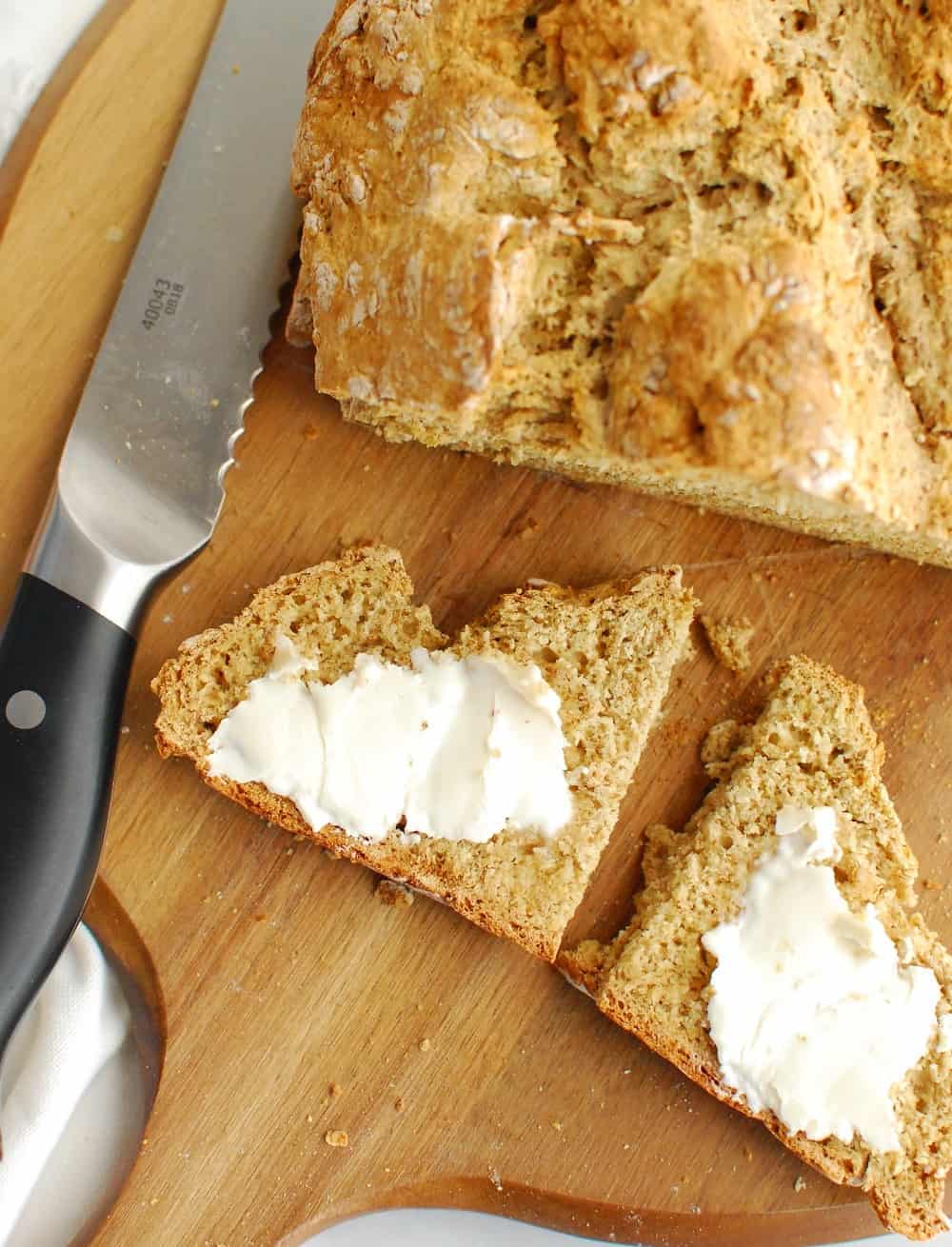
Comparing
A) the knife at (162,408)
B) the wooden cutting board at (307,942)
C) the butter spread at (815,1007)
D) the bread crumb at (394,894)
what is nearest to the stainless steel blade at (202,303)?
the knife at (162,408)

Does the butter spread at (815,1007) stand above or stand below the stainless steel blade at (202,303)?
below

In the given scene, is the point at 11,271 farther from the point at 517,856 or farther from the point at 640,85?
the point at 517,856

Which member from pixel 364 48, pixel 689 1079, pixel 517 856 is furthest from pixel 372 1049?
pixel 364 48

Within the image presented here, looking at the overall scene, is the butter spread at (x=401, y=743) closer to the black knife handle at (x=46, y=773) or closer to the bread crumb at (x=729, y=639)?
the black knife handle at (x=46, y=773)

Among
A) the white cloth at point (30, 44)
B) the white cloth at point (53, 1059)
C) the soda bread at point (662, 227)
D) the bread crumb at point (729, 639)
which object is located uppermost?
the soda bread at point (662, 227)

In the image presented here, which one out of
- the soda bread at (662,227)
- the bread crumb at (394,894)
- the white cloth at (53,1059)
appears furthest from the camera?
the white cloth at (53,1059)

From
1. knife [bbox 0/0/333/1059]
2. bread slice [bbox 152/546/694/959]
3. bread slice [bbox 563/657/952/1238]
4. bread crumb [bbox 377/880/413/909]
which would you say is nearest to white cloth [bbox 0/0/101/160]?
knife [bbox 0/0/333/1059]

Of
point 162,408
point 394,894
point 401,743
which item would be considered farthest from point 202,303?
point 394,894

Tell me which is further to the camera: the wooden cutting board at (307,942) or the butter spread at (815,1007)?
the wooden cutting board at (307,942)
